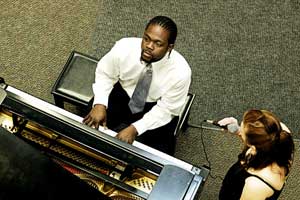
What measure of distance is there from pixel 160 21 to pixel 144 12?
54.5 inches

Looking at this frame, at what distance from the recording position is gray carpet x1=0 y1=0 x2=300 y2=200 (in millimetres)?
3369

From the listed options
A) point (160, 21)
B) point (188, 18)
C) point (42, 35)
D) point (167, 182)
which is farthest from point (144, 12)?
point (167, 182)

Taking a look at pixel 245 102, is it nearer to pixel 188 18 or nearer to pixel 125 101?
pixel 188 18

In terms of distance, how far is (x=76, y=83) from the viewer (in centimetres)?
298

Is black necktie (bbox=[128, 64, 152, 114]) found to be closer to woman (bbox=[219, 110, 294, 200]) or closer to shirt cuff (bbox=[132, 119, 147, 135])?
shirt cuff (bbox=[132, 119, 147, 135])

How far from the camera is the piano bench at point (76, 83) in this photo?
294 cm

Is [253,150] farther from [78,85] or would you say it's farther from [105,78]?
[78,85]

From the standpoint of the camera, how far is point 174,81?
2.49m

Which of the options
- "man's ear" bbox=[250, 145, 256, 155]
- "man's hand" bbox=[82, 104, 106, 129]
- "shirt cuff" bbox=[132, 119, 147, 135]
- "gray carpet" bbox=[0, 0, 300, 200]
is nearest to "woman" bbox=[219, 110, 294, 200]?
"man's ear" bbox=[250, 145, 256, 155]

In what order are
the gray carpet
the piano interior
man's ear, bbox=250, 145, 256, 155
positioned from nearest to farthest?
the piano interior, man's ear, bbox=250, 145, 256, 155, the gray carpet

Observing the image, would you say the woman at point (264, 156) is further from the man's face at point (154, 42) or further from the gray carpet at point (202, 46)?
the gray carpet at point (202, 46)

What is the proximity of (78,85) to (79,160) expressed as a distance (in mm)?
970

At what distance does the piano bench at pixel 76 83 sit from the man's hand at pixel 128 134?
512 mm

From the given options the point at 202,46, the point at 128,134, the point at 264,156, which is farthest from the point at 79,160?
the point at 202,46
